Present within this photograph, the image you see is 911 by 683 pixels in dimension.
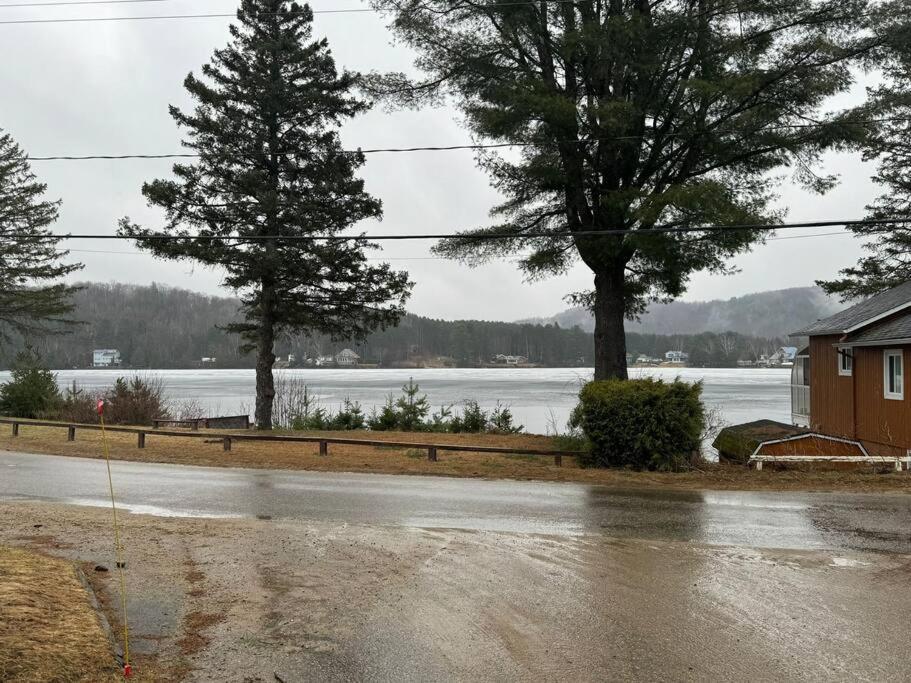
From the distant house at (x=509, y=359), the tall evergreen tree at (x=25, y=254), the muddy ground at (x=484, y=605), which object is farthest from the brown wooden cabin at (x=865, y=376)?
the distant house at (x=509, y=359)

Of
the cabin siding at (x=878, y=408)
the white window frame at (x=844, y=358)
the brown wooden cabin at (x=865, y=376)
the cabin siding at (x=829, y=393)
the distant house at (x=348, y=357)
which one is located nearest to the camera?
the cabin siding at (x=878, y=408)

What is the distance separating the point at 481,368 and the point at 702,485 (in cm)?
11224

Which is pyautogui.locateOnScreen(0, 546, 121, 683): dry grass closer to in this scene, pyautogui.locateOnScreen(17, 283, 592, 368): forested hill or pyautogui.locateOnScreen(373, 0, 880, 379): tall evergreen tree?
pyautogui.locateOnScreen(373, 0, 880, 379): tall evergreen tree

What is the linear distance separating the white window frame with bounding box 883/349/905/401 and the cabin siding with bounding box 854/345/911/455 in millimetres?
78

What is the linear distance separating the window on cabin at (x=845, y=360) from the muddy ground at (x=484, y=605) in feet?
48.7

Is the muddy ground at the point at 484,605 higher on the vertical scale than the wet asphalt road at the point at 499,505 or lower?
higher

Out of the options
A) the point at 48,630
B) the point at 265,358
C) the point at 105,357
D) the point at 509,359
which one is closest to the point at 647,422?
the point at 48,630

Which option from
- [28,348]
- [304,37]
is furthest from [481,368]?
[304,37]

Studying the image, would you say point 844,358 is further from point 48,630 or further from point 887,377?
point 48,630

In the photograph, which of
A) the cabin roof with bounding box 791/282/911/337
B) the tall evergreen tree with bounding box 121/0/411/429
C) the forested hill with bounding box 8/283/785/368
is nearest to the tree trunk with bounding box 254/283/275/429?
the tall evergreen tree with bounding box 121/0/411/429

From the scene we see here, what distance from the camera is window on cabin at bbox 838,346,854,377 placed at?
67.3 ft

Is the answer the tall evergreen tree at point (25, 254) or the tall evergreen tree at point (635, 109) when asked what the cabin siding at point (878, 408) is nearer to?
the tall evergreen tree at point (635, 109)

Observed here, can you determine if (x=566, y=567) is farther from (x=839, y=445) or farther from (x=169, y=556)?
(x=839, y=445)

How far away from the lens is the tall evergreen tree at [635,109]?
16.0 metres
